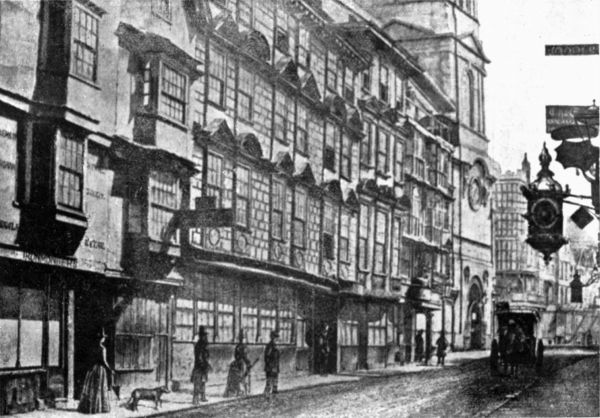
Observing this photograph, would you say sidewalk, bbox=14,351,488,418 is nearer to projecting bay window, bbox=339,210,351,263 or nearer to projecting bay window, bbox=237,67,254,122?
projecting bay window, bbox=339,210,351,263

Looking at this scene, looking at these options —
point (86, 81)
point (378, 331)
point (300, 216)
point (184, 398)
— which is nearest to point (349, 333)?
point (378, 331)

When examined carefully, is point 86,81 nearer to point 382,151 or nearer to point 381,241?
point 382,151

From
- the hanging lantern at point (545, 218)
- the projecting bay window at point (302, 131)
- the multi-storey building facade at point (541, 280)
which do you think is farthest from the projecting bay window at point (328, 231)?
the hanging lantern at point (545, 218)

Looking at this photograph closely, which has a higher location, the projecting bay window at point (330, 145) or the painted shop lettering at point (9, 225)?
the projecting bay window at point (330, 145)

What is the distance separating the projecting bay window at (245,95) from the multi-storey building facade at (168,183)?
0.14ft

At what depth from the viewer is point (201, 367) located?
11.2 metres

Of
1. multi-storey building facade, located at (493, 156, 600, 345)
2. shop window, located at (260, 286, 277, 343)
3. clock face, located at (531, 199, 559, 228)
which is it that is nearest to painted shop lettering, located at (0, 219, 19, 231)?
shop window, located at (260, 286, 277, 343)

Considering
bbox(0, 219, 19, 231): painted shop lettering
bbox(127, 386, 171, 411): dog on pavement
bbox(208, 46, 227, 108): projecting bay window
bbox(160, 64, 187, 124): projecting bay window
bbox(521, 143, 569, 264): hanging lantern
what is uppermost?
bbox(208, 46, 227, 108): projecting bay window

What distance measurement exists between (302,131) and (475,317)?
59.7 ft

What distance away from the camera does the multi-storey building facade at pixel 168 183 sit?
970 centimetres

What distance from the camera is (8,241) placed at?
30.9 ft

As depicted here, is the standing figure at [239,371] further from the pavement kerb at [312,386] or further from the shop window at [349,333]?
the shop window at [349,333]

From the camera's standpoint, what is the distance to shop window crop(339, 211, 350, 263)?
1716cm

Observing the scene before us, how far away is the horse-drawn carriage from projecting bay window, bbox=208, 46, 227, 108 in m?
8.94
